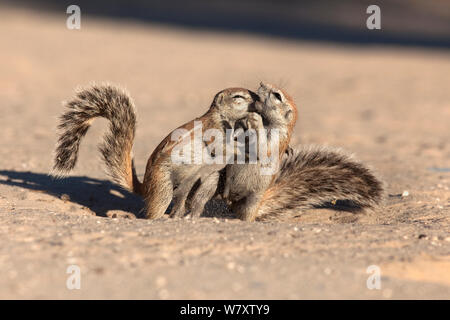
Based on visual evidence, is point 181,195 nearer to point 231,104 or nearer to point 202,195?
point 202,195

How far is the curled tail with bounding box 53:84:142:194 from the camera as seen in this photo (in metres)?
6.66

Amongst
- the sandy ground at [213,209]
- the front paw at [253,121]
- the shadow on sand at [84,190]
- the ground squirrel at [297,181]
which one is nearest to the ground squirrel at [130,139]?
the front paw at [253,121]

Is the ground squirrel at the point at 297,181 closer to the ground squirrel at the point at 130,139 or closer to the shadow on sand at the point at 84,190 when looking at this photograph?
the ground squirrel at the point at 130,139

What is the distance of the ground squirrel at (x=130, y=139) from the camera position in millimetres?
6316

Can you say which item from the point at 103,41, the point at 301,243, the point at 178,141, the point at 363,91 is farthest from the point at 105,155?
the point at 103,41

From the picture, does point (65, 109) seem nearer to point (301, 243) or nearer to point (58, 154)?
point (58, 154)

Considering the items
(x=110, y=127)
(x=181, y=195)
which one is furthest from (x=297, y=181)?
(x=110, y=127)

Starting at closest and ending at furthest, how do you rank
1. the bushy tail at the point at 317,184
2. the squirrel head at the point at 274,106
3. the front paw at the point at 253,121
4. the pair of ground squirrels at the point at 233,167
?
the front paw at the point at 253,121
the pair of ground squirrels at the point at 233,167
the squirrel head at the point at 274,106
the bushy tail at the point at 317,184

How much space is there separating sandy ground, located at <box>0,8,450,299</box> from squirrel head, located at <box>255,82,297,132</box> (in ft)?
3.52

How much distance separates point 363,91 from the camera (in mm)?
18531

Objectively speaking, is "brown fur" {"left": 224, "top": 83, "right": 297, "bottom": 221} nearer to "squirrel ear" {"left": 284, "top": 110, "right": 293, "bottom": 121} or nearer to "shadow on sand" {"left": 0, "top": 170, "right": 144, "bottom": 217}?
"squirrel ear" {"left": 284, "top": 110, "right": 293, "bottom": 121}

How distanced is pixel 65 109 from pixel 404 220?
3.63 meters

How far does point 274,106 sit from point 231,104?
0.44m

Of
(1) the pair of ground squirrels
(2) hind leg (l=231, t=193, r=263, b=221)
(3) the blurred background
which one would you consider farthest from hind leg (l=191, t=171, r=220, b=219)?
(3) the blurred background
